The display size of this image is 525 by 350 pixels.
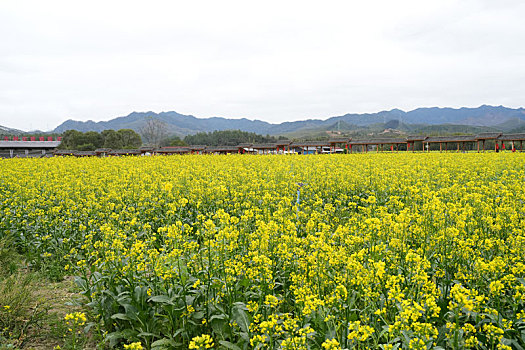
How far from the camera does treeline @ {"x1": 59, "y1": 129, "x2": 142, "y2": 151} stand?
253 ft

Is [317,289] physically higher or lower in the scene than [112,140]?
lower

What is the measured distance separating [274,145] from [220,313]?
152 ft

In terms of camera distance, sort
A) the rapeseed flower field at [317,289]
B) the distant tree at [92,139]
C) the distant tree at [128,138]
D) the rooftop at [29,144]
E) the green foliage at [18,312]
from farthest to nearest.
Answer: the distant tree at [128,138] → the distant tree at [92,139] → the rooftop at [29,144] → the green foliage at [18,312] → the rapeseed flower field at [317,289]

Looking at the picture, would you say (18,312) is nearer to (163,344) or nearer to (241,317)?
(163,344)

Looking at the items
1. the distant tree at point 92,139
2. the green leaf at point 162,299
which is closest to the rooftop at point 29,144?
the distant tree at point 92,139

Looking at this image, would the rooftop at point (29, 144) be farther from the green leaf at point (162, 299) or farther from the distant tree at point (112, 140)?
the green leaf at point (162, 299)

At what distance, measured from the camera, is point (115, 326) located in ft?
13.8

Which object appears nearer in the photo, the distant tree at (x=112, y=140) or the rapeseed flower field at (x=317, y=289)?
the rapeseed flower field at (x=317, y=289)

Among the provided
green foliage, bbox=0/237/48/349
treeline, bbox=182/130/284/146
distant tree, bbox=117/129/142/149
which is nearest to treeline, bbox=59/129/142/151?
distant tree, bbox=117/129/142/149

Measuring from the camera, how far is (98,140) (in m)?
80.9

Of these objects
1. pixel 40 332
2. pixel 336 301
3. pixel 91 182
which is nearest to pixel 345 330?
pixel 336 301

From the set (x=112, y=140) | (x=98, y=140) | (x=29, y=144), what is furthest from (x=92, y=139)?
(x=29, y=144)

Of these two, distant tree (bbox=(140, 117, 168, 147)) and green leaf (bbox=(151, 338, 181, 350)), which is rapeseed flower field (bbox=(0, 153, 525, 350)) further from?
distant tree (bbox=(140, 117, 168, 147))

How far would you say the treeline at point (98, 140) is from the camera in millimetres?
77000
